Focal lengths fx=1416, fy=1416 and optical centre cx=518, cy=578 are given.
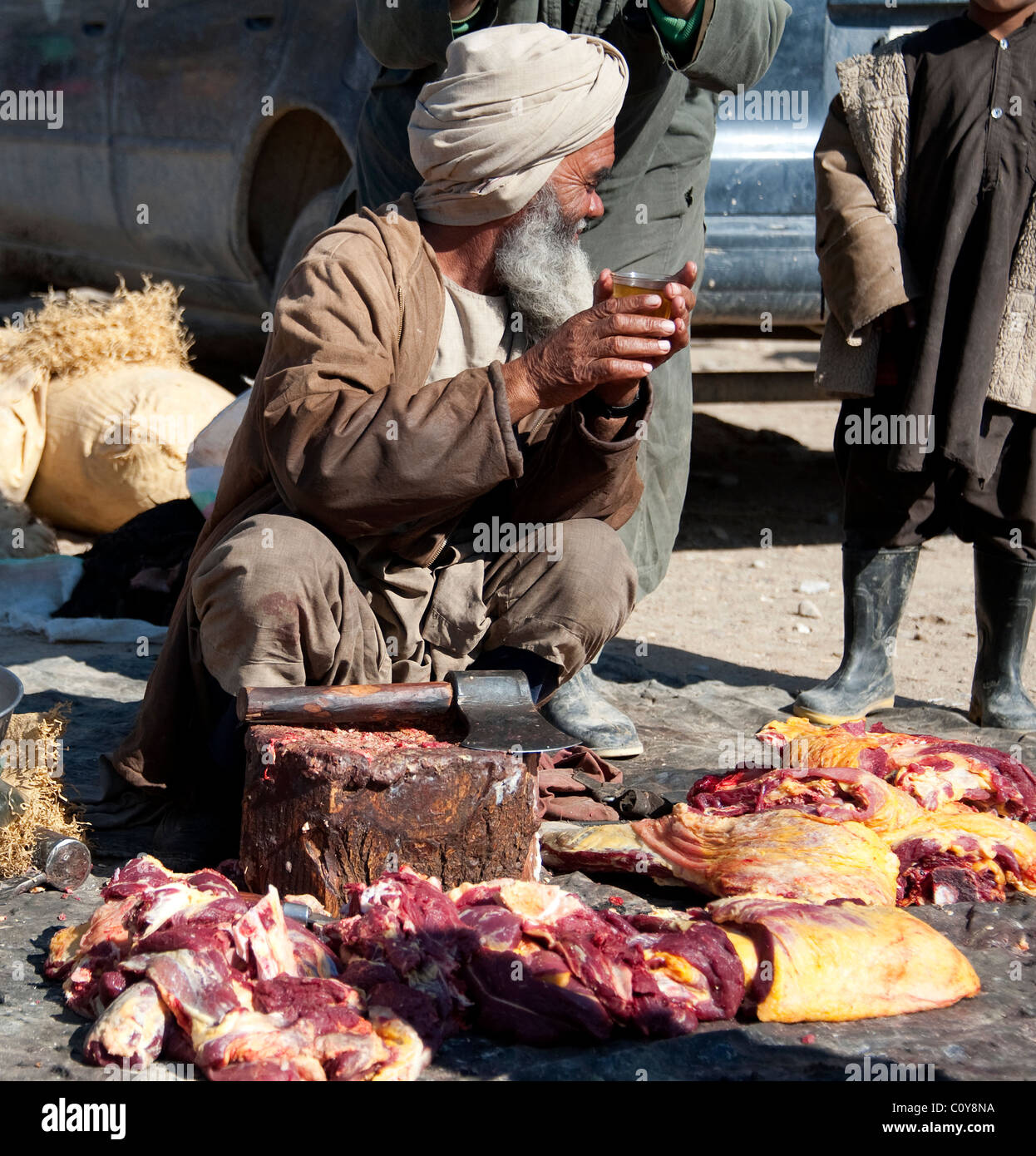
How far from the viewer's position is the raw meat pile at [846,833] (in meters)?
2.93

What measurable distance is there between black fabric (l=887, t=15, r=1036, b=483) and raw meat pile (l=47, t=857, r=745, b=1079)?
7.03 feet

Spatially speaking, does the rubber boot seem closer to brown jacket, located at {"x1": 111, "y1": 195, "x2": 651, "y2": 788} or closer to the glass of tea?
brown jacket, located at {"x1": 111, "y1": 195, "x2": 651, "y2": 788}

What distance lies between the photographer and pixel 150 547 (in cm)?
533

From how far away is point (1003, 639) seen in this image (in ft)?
14.6

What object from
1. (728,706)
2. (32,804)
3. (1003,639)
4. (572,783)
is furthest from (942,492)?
(32,804)

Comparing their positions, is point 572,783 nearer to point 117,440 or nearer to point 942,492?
point 942,492

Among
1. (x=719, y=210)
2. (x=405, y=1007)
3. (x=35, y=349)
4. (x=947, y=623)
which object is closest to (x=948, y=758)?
(x=405, y=1007)

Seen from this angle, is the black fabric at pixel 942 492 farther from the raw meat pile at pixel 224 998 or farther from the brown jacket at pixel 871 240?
the raw meat pile at pixel 224 998

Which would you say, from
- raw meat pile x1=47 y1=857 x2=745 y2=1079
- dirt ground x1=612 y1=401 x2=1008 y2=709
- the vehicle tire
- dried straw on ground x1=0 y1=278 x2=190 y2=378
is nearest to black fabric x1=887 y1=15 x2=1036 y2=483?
dirt ground x1=612 y1=401 x2=1008 y2=709

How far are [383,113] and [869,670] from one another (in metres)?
2.30

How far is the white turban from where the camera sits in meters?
3.14

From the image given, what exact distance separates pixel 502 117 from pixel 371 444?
854 millimetres

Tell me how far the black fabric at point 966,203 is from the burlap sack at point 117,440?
3.04 meters

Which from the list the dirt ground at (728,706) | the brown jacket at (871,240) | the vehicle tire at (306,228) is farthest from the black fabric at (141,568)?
the brown jacket at (871,240)
